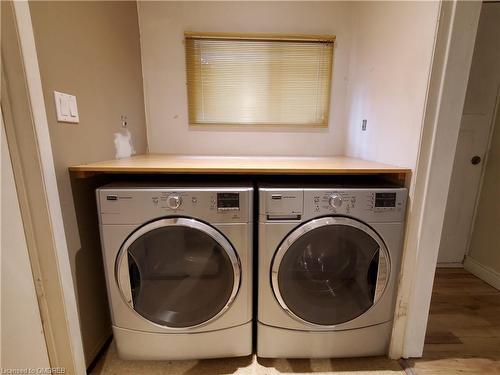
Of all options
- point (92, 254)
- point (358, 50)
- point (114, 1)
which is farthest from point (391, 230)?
point (114, 1)

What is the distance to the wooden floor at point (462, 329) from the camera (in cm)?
113

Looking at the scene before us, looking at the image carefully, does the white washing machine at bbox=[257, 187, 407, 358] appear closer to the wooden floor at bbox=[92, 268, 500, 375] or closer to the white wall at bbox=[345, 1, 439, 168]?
the wooden floor at bbox=[92, 268, 500, 375]

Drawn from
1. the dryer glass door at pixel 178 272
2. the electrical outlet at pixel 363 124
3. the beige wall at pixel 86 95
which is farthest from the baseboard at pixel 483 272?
the beige wall at pixel 86 95

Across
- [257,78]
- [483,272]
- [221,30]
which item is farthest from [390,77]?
[483,272]

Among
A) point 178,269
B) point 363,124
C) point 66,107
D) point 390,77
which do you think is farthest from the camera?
point 363,124

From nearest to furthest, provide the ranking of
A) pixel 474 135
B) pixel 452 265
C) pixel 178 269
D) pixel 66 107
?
pixel 66 107 → pixel 178 269 → pixel 474 135 → pixel 452 265

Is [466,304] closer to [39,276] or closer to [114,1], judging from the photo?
[39,276]

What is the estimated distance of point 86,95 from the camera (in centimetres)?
107

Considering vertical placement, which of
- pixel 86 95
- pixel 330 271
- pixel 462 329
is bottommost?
pixel 462 329

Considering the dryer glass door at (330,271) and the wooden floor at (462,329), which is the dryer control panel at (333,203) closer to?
the dryer glass door at (330,271)

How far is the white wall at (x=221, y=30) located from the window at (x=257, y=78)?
0.23 feet

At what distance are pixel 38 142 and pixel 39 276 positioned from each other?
0.51 meters

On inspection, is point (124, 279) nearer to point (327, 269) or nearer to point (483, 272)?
point (327, 269)

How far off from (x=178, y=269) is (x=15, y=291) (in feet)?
1.81
